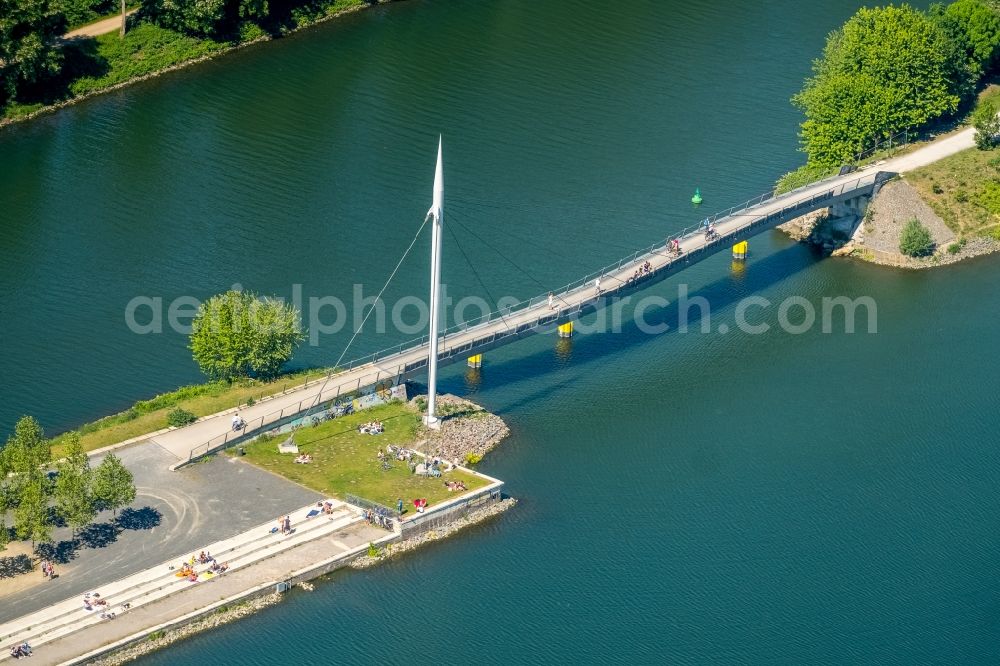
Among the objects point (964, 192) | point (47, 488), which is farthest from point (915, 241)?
point (47, 488)

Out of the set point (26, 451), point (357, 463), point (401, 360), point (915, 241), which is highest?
point (915, 241)

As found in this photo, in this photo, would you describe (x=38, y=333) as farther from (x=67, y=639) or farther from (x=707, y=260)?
(x=707, y=260)

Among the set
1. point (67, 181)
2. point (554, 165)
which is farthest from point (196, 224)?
point (554, 165)

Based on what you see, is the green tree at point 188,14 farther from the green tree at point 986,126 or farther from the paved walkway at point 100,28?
the green tree at point 986,126

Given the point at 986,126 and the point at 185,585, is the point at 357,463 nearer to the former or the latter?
the point at 185,585

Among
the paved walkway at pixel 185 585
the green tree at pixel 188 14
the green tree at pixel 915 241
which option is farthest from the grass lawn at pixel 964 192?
the green tree at pixel 188 14
